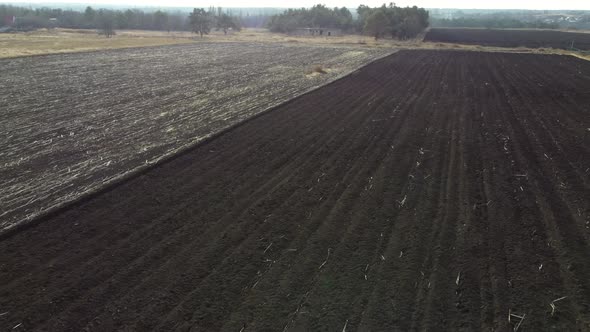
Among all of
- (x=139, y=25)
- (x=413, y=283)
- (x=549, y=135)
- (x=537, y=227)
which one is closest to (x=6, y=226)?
(x=413, y=283)

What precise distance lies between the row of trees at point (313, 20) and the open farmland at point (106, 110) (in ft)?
204

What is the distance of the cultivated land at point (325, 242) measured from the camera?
18.2 feet

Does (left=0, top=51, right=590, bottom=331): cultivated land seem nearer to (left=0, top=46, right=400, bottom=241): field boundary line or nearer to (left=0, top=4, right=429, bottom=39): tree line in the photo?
(left=0, top=46, right=400, bottom=241): field boundary line

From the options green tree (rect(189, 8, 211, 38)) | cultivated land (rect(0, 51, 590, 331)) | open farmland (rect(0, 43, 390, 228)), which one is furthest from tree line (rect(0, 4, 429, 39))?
cultivated land (rect(0, 51, 590, 331))

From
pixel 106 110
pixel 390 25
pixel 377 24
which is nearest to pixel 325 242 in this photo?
pixel 106 110

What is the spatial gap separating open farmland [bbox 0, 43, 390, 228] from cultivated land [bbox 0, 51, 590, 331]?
4.45ft

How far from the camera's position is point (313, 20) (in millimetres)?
97188

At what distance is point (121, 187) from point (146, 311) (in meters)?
4.66

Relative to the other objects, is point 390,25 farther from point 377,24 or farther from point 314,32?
point 314,32

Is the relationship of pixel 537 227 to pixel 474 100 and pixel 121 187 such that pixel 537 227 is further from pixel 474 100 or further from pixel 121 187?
pixel 474 100

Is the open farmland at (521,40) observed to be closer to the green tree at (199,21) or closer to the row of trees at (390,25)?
the row of trees at (390,25)

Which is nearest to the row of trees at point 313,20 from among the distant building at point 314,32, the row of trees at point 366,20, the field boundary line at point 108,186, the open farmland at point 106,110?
the row of trees at point 366,20

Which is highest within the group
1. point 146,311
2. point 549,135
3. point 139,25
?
point 139,25

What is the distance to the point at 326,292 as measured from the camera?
19.4 ft
